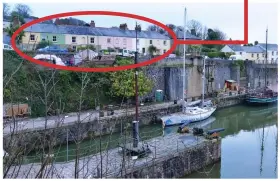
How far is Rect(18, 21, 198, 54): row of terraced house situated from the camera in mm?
17203

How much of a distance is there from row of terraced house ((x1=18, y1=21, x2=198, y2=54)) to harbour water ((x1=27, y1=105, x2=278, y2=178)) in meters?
7.47

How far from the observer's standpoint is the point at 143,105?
12258 millimetres

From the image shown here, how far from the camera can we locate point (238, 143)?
9.70m

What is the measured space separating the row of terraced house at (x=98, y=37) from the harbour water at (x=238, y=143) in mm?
7469

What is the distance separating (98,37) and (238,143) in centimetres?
1134

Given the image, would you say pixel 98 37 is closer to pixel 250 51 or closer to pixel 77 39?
pixel 77 39

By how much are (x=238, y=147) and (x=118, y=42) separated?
1196 cm

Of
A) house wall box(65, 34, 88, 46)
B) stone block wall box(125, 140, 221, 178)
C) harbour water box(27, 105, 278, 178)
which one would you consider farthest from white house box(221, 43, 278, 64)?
stone block wall box(125, 140, 221, 178)

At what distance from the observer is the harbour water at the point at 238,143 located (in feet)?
22.7

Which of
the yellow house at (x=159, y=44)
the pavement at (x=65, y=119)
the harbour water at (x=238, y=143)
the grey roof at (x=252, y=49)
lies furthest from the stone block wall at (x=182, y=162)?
the grey roof at (x=252, y=49)

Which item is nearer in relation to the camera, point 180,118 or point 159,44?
point 180,118

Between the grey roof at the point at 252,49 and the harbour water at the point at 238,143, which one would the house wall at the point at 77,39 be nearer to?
the harbour water at the point at 238,143

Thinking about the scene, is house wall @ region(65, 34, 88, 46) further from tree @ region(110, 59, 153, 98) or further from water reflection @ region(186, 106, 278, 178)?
water reflection @ region(186, 106, 278, 178)

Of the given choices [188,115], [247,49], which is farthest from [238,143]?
[247,49]
